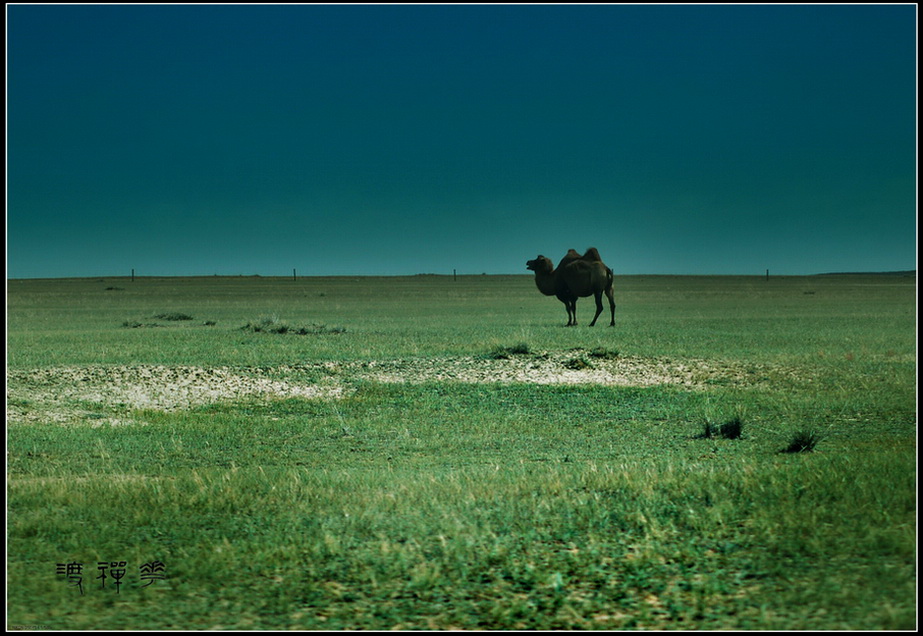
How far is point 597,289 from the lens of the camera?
32406 millimetres

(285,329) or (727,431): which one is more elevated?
(285,329)

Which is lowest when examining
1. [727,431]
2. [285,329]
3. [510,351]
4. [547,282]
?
[727,431]

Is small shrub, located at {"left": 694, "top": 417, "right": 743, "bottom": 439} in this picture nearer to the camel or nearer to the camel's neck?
the camel

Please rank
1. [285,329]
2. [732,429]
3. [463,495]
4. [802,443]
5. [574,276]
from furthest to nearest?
[574,276], [285,329], [732,429], [802,443], [463,495]

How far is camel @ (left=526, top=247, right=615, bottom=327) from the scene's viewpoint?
106 feet

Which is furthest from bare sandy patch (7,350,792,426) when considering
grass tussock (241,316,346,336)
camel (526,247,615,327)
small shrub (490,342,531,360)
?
camel (526,247,615,327)

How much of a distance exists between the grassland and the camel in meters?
12.6

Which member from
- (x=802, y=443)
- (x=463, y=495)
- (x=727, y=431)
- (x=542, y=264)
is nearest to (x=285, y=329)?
(x=542, y=264)

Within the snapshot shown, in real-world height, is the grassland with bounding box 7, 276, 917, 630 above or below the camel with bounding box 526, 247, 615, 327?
below

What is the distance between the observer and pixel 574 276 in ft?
106

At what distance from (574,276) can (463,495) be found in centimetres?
2511

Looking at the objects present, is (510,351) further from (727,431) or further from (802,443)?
(802,443)

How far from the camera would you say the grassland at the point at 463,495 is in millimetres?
5207

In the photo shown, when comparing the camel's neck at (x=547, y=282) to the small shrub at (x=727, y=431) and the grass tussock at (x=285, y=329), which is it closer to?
the grass tussock at (x=285, y=329)
